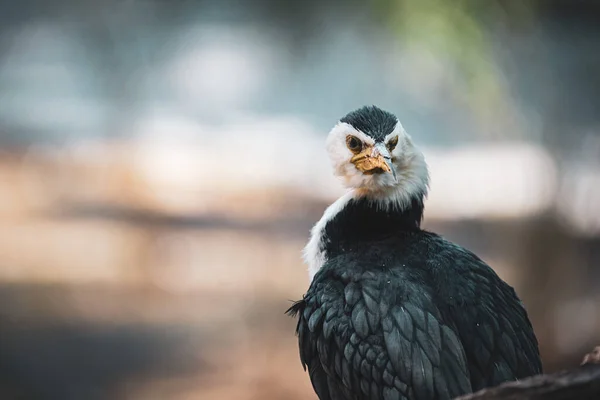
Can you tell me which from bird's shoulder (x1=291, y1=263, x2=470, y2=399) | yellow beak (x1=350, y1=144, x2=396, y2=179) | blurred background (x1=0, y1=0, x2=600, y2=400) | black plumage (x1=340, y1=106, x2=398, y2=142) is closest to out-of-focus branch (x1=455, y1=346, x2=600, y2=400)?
bird's shoulder (x1=291, y1=263, x2=470, y2=399)

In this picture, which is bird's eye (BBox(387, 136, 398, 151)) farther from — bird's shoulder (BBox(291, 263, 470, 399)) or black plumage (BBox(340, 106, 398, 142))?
bird's shoulder (BBox(291, 263, 470, 399))

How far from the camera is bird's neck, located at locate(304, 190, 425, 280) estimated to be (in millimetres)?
2383

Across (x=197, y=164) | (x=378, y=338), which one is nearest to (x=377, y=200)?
(x=378, y=338)

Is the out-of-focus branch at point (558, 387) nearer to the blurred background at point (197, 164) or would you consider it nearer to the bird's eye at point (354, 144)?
the bird's eye at point (354, 144)

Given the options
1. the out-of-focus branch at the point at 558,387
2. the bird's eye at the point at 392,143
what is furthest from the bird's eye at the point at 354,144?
the out-of-focus branch at the point at 558,387

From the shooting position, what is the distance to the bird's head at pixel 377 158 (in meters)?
2.30

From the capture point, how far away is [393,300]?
202cm

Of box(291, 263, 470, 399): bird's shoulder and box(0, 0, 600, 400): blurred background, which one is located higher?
box(0, 0, 600, 400): blurred background

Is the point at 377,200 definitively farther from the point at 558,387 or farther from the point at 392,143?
the point at 558,387

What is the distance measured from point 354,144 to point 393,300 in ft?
2.06

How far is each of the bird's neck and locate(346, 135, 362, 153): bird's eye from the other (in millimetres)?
160

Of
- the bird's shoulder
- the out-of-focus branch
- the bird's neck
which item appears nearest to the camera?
the out-of-focus branch

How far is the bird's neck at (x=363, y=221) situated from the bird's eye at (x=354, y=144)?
160 millimetres

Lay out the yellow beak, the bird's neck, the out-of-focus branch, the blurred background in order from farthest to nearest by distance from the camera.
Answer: the blurred background
the bird's neck
the yellow beak
the out-of-focus branch
